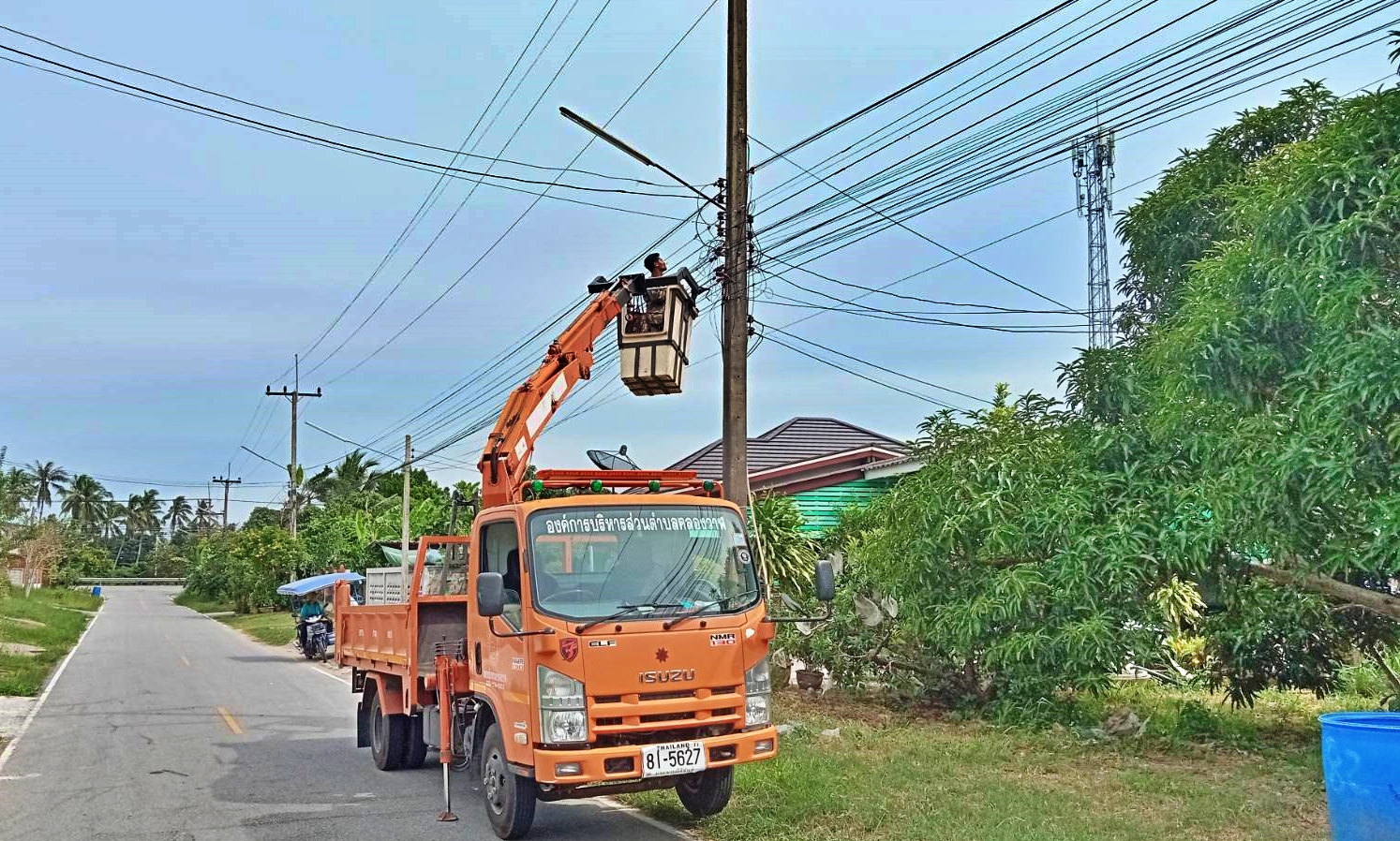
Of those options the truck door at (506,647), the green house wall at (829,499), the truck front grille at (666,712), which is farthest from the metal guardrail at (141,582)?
the truck front grille at (666,712)

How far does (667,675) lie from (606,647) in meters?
0.45

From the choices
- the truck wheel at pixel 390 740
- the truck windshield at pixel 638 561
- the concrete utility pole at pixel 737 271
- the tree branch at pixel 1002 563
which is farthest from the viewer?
the concrete utility pole at pixel 737 271

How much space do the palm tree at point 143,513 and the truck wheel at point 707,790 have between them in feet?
491

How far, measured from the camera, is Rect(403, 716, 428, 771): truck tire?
10.9 meters

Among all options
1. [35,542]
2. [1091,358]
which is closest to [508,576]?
[1091,358]

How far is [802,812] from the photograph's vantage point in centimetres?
823

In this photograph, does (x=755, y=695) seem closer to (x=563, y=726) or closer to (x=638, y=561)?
(x=638, y=561)

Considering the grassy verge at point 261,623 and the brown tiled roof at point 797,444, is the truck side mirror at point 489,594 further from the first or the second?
the grassy verge at point 261,623

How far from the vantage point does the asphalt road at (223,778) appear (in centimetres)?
840

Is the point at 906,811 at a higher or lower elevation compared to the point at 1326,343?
lower

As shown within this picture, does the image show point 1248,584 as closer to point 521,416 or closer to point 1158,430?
point 1158,430

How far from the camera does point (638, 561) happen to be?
7.77m

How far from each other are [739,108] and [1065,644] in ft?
23.8

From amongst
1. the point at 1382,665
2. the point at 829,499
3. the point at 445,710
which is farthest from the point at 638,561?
the point at 829,499
